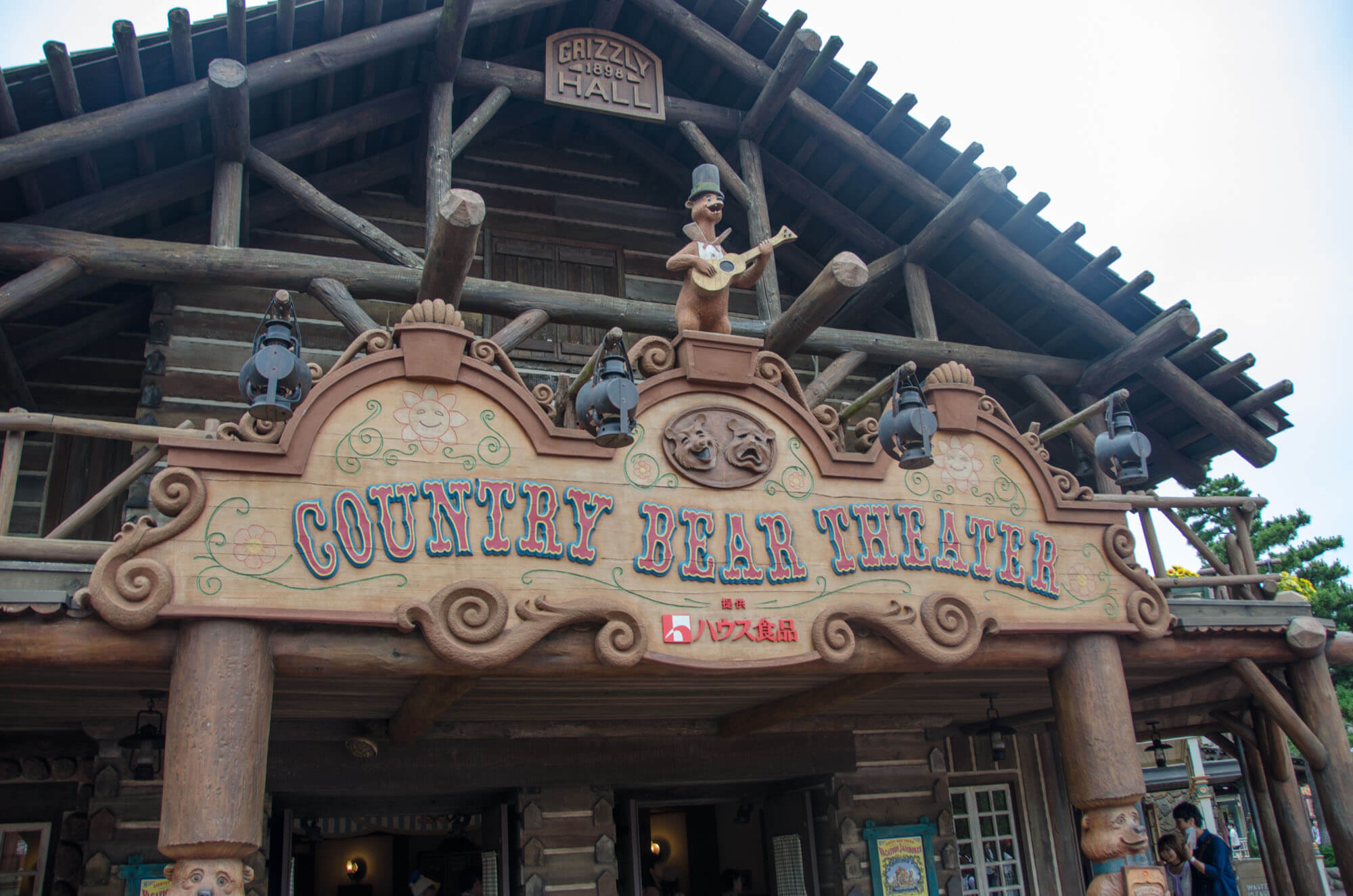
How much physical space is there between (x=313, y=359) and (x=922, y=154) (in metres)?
6.08

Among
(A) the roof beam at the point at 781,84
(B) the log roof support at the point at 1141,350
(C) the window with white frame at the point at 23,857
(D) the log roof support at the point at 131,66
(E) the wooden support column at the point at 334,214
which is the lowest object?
(C) the window with white frame at the point at 23,857

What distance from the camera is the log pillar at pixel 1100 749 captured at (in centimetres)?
611

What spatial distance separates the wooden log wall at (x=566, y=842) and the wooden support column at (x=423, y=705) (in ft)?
4.42

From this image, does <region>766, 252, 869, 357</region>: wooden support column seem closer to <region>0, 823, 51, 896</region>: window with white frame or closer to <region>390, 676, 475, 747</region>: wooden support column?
<region>390, 676, 475, 747</region>: wooden support column

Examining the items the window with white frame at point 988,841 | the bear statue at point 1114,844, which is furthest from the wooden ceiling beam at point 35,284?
the window with white frame at point 988,841

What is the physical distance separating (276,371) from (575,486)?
65.1 inches

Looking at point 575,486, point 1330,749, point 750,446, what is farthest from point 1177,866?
point 575,486

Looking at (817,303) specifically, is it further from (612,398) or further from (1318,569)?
(1318,569)

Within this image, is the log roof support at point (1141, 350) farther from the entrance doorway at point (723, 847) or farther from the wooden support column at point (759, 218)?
the entrance doorway at point (723, 847)

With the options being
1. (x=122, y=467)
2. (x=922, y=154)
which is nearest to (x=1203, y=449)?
(x=922, y=154)

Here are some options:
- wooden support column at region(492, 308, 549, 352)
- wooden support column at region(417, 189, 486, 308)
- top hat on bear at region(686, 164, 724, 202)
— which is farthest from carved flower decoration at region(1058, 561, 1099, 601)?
wooden support column at region(492, 308, 549, 352)

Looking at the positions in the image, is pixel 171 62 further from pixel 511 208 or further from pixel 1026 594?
pixel 1026 594

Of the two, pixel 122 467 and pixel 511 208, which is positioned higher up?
pixel 511 208

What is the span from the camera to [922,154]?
1007 cm
